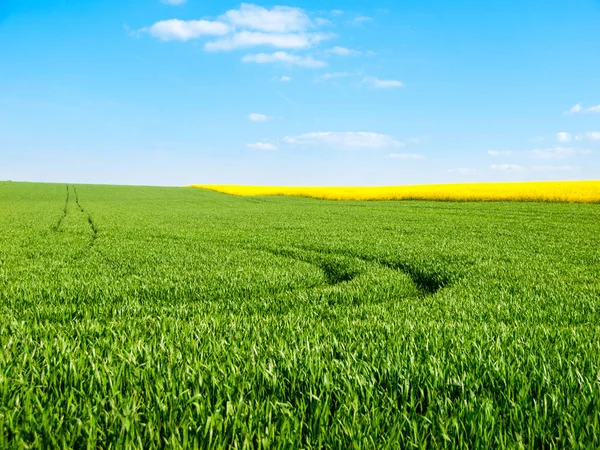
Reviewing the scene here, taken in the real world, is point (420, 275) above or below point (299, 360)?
below

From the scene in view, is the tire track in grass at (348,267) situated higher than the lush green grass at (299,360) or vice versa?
the lush green grass at (299,360)

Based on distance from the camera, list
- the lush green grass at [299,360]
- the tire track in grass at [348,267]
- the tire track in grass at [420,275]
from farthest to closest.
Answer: the tire track in grass at [348,267] → the tire track in grass at [420,275] → the lush green grass at [299,360]

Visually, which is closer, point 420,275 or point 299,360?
point 299,360

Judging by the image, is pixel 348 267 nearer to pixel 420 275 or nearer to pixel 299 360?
pixel 420 275

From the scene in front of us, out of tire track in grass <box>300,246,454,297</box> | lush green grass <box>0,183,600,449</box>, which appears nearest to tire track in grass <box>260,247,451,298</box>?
tire track in grass <box>300,246,454,297</box>

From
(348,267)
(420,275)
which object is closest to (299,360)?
(420,275)

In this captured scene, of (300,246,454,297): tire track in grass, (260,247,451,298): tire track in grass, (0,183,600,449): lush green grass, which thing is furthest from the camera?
(260,247,451,298): tire track in grass

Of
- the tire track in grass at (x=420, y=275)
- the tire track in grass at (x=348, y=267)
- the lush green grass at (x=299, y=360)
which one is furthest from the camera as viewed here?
the tire track in grass at (x=348, y=267)

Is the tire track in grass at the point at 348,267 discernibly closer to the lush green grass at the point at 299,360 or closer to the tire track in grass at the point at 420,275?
the tire track in grass at the point at 420,275

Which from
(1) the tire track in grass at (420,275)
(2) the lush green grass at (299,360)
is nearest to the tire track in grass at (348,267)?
(1) the tire track in grass at (420,275)

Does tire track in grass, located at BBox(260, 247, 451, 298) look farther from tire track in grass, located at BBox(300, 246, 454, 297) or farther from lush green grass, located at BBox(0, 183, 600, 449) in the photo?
lush green grass, located at BBox(0, 183, 600, 449)

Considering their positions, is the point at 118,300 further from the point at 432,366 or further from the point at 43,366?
the point at 432,366

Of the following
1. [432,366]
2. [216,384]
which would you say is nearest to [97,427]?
[216,384]

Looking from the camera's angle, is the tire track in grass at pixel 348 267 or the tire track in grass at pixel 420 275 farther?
the tire track in grass at pixel 348 267
